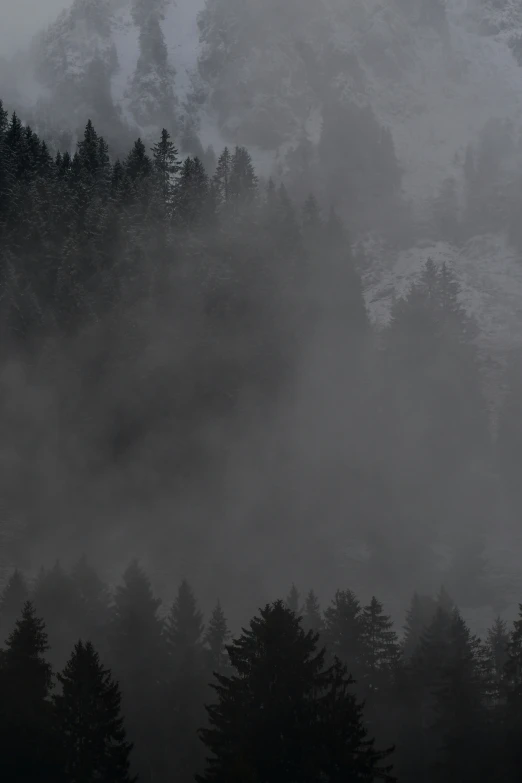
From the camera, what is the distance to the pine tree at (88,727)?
1008 inches

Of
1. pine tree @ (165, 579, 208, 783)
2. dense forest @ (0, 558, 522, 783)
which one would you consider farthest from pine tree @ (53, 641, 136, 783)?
pine tree @ (165, 579, 208, 783)

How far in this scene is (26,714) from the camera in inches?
1078

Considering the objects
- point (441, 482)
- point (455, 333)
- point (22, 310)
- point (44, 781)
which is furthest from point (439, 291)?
point (44, 781)

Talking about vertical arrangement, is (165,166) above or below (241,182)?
below

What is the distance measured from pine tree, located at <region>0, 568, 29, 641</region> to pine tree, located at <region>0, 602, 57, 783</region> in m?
19.2

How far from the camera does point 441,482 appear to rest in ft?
303

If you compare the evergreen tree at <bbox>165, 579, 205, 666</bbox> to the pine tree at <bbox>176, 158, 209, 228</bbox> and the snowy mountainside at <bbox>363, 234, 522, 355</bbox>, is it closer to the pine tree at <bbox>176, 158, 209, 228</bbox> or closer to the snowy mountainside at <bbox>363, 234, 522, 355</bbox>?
the pine tree at <bbox>176, 158, 209, 228</bbox>

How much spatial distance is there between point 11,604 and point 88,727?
25.2 meters

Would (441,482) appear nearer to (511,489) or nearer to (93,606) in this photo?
(511,489)

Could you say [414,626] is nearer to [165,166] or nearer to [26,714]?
[26,714]

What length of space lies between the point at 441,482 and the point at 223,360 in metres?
27.4

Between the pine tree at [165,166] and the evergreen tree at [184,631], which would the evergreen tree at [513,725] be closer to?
the evergreen tree at [184,631]

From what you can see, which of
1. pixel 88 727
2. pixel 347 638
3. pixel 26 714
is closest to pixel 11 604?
pixel 347 638

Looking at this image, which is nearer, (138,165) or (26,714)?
(26,714)
